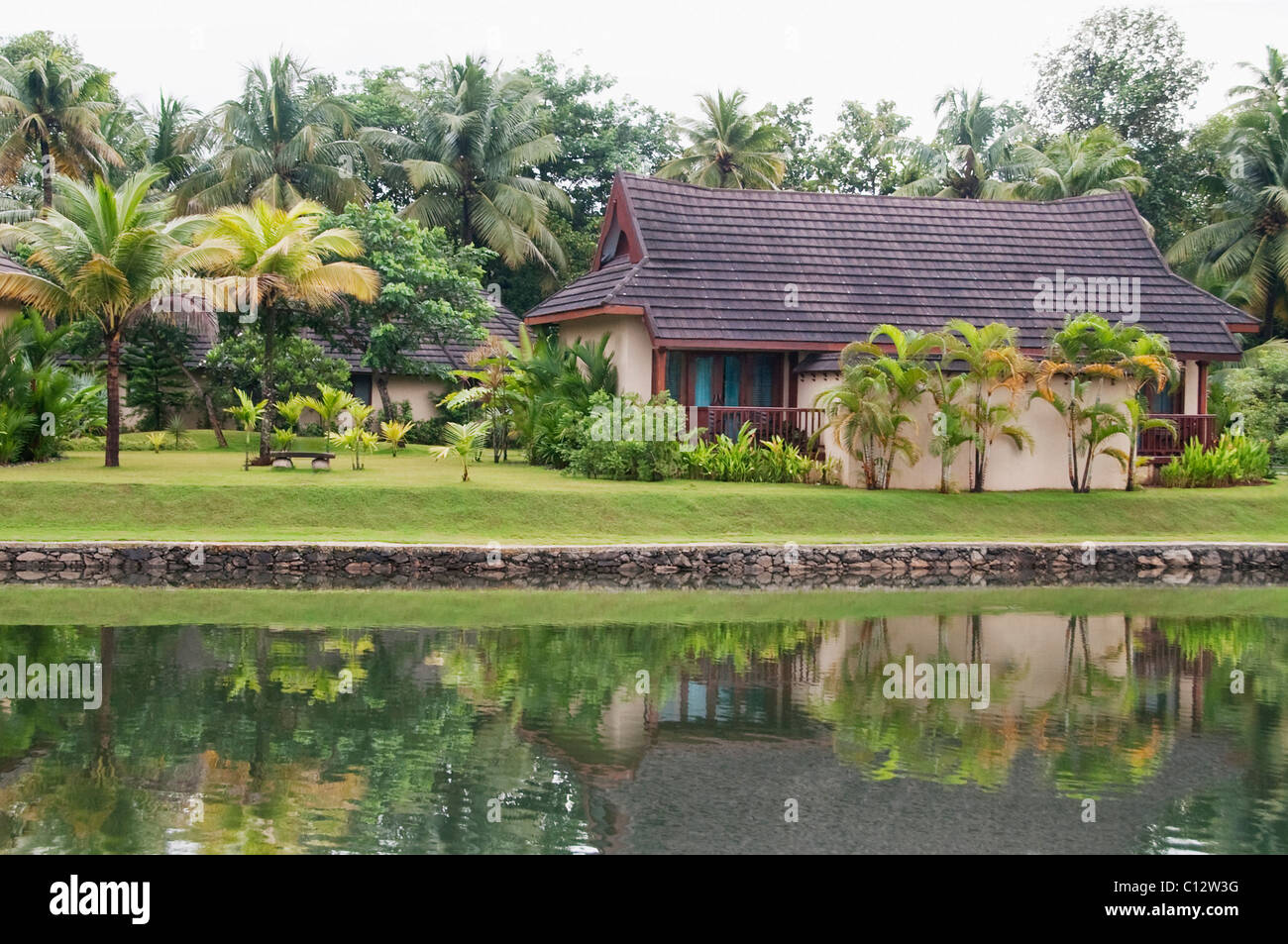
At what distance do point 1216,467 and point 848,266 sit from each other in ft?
26.9

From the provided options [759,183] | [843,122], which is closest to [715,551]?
[759,183]

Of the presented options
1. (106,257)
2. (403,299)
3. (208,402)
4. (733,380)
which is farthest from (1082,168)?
(106,257)

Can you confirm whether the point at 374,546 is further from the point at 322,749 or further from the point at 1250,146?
the point at 1250,146

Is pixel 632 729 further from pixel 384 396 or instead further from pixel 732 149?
pixel 732 149

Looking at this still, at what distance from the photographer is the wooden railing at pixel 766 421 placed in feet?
85.4

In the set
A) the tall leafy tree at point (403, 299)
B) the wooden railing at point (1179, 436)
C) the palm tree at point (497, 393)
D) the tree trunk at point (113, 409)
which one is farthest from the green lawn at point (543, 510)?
the tall leafy tree at point (403, 299)

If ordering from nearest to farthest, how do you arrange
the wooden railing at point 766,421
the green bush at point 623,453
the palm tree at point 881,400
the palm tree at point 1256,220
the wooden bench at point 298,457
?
the palm tree at point 881,400 → the green bush at point 623,453 → the wooden bench at point 298,457 → the wooden railing at point 766,421 → the palm tree at point 1256,220

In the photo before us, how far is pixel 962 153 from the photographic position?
148 feet

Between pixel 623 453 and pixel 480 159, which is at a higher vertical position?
pixel 480 159

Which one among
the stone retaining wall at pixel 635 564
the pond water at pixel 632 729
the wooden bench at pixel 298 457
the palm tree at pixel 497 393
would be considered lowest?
the pond water at pixel 632 729

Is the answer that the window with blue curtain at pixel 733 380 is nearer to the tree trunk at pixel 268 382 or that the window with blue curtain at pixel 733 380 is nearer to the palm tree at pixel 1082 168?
the tree trunk at pixel 268 382

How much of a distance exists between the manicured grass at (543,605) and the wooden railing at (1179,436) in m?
8.03
